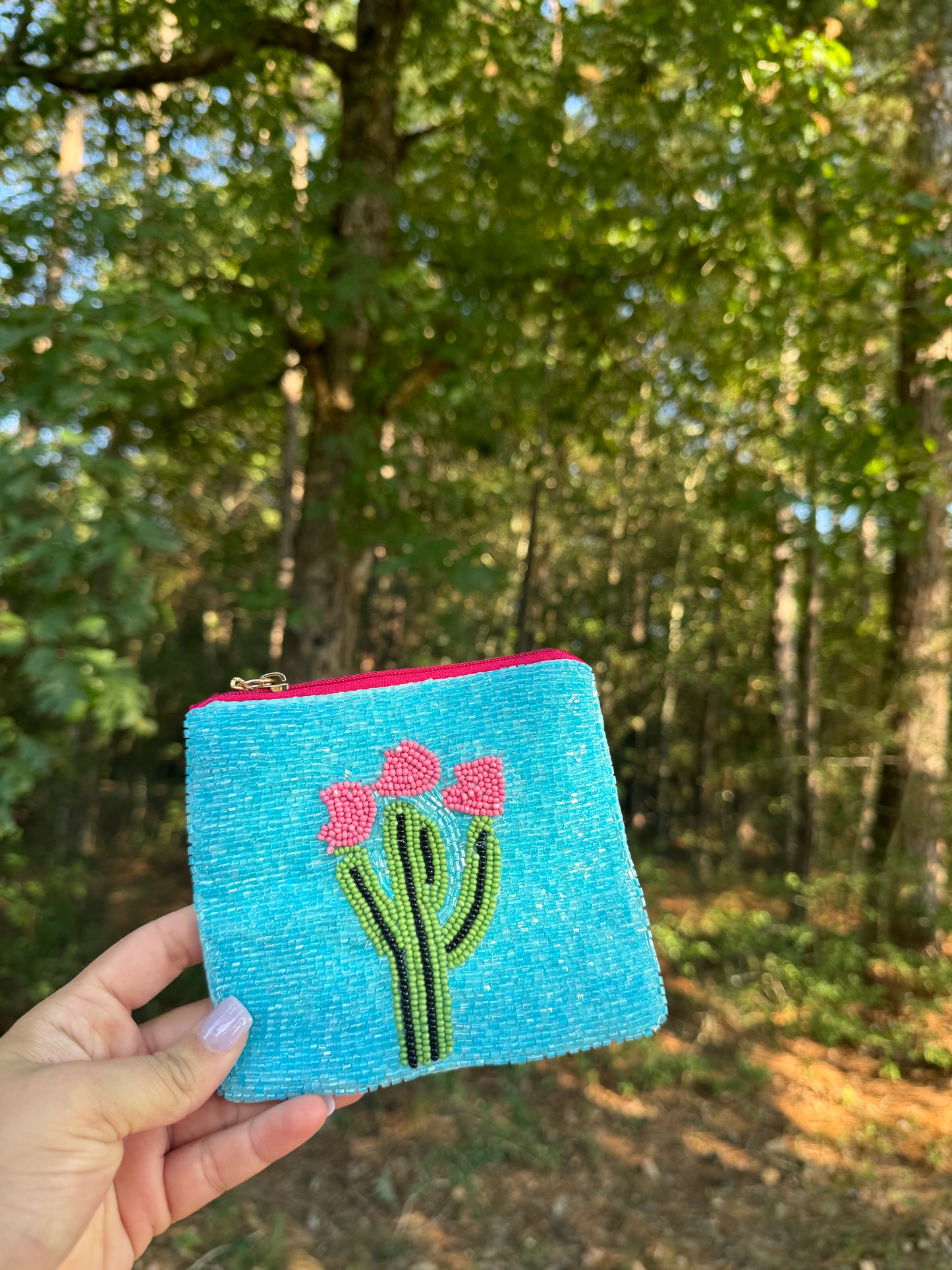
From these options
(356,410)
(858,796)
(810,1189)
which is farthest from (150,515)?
(858,796)

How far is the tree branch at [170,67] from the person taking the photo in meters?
2.87

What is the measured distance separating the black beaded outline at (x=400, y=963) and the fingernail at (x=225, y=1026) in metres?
0.27

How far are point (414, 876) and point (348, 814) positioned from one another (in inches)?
6.9

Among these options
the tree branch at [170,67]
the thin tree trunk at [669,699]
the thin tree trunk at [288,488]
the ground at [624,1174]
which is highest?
the tree branch at [170,67]

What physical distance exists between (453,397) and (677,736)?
22.6 ft

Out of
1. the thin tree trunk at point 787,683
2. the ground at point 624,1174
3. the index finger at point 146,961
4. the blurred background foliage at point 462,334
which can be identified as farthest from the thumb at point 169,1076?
the thin tree trunk at point 787,683

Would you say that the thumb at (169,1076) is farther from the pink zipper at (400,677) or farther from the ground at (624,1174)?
the ground at (624,1174)

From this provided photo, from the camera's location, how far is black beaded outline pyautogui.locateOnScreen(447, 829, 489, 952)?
1.39 meters

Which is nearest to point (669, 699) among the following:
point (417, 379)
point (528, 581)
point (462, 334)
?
point (528, 581)

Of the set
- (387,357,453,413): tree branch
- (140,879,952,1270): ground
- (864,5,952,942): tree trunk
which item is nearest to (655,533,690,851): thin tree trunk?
(864,5,952,942): tree trunk

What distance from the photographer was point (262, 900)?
1.36 m

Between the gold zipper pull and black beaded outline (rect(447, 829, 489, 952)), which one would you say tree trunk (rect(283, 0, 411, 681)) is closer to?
the gold zipper pull

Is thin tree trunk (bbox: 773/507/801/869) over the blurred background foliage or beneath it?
beneath

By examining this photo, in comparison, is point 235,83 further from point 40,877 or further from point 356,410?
Result: point 40,877
